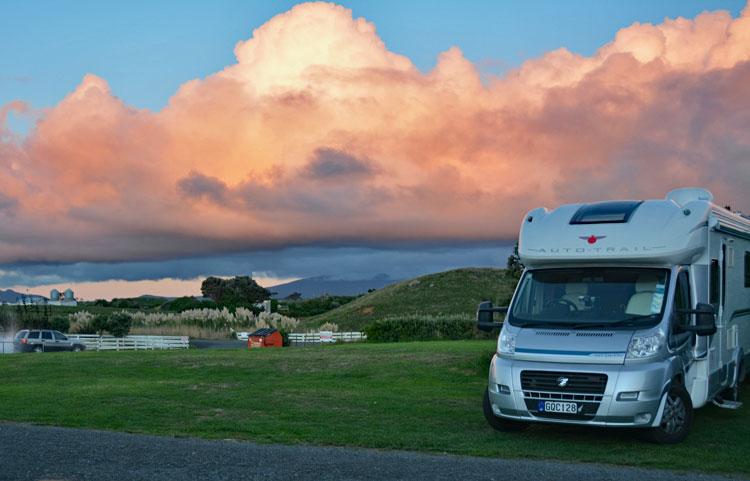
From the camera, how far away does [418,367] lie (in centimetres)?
2288

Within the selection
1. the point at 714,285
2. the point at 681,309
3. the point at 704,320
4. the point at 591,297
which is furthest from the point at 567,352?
the point at 714,285

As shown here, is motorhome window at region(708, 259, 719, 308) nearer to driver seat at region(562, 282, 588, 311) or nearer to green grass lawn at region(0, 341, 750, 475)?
green grass lawn at region(0, 341, 750, 475)

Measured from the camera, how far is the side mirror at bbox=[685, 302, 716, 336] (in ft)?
38.3

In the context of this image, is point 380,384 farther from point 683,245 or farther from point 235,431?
point 683,245

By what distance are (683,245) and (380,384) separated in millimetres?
10051

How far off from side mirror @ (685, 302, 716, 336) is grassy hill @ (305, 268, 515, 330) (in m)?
47.5

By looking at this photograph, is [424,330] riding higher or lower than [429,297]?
lower

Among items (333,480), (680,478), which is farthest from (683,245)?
(333,480)

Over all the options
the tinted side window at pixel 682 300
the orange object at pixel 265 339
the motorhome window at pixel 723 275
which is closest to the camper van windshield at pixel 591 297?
the tinted side window at pixel 682 300

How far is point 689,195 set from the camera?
13.9m

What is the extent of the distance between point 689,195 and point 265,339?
91.7 feet

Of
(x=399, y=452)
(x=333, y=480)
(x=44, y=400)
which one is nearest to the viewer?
(x=333, y=480)

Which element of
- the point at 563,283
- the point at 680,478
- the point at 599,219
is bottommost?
the point at 680,478

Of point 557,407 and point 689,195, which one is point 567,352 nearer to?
point 557,407
